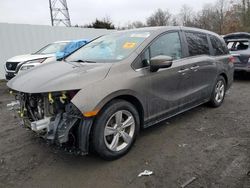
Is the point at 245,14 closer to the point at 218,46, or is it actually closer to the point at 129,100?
the point at 218,46

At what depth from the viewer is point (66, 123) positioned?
294 cm

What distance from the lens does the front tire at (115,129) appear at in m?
3.04

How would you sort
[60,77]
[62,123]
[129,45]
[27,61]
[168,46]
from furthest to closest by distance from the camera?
[27,61] < [168,46] < [129,45] < [60,77] < [62,123]

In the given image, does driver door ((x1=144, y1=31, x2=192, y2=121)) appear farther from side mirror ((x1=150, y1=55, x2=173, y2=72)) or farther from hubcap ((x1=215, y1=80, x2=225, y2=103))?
hubcap ((x1=215, y1=80, x2=225, y2=103))

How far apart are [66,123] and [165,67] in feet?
5.45

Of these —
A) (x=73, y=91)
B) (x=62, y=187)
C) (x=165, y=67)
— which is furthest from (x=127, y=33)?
(x=62, y=187)

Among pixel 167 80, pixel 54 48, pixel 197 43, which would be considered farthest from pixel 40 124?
pixel 54 48

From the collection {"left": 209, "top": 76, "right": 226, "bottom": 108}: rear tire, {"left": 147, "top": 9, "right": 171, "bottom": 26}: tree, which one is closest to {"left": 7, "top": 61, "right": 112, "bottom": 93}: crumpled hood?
{"left": 209, "top": 76, "right": 226, "bottom": 108}: rear tire

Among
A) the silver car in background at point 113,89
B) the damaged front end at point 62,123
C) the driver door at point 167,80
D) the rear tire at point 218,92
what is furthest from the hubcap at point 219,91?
the damaged front end at point 62,123

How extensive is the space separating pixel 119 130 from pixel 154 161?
611 millimetres

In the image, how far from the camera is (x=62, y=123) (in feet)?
9.63

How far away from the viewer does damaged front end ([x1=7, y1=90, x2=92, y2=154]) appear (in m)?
2.91

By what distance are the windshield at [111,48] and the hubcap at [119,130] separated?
32.4 inches

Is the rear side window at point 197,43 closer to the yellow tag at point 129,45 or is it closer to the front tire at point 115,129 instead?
the yellow tag at point 129,45
